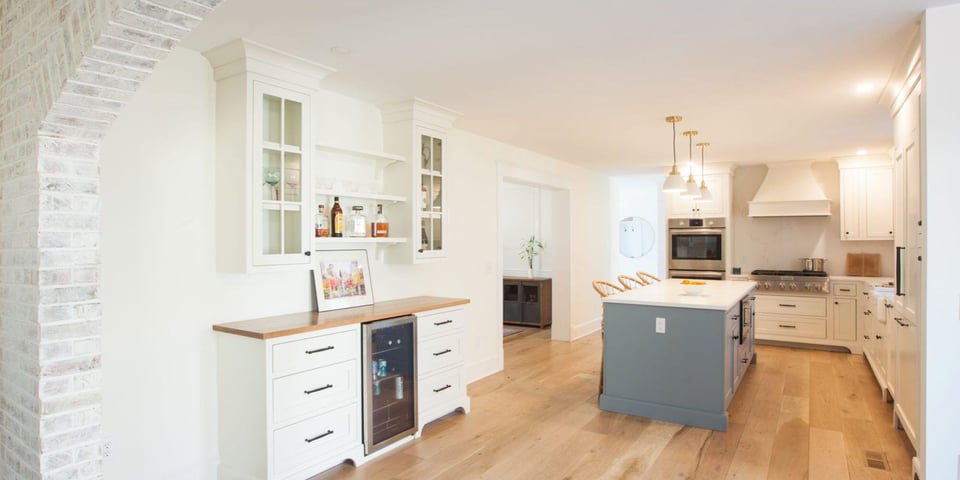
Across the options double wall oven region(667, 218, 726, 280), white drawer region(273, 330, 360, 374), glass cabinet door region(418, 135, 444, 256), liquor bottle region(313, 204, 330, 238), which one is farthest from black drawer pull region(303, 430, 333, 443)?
double wall oven region(667, 218, 726, 280)

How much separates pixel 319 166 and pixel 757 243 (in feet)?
20.0

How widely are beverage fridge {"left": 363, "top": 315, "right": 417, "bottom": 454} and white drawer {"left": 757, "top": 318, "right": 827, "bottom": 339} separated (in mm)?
5051

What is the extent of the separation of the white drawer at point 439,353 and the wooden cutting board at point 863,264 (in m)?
5.43

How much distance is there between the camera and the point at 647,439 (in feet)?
11.8

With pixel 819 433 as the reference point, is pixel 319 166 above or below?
above

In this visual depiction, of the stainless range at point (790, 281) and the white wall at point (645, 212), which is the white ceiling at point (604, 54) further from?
the white wall at point (645, 212)

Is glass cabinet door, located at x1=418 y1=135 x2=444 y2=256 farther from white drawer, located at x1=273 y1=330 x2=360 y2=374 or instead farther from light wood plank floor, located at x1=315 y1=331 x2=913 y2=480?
light wood plank floor, located at x1=315 y1=331 x2=913 y2=480

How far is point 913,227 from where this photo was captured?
9.50 feet

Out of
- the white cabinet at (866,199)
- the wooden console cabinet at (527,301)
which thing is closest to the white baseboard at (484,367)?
the wooden console cabinet at (527,301)

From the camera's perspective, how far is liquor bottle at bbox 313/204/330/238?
337 cm

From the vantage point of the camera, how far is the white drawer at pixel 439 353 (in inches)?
147

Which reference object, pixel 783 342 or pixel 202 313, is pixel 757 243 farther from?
pixel 202 313
